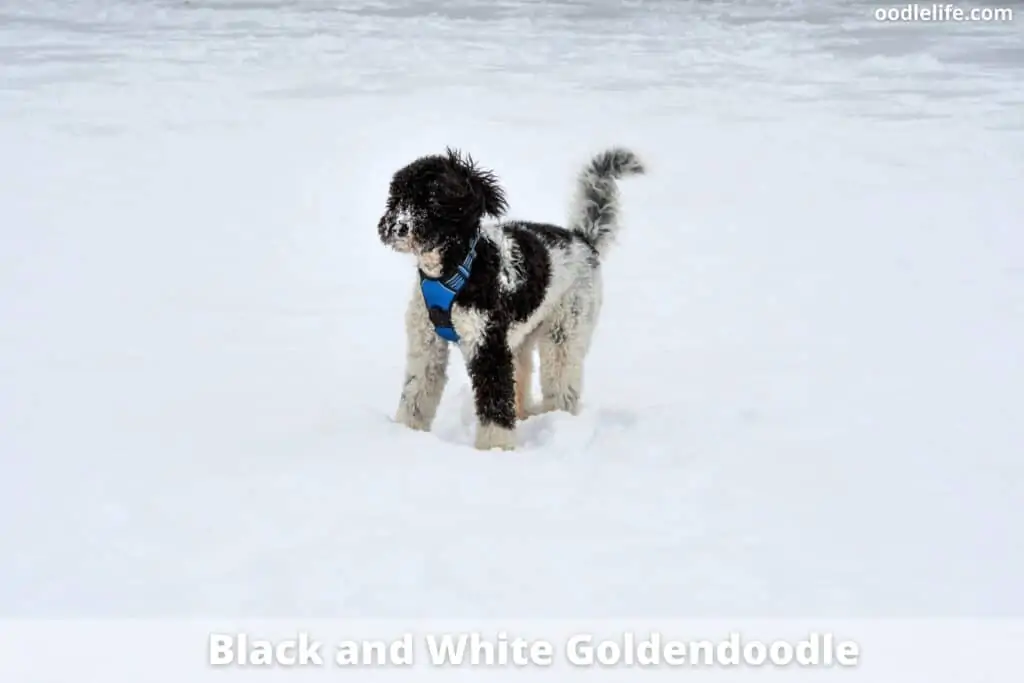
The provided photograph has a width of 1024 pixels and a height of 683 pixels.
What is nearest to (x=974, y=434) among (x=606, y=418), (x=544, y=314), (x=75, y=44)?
(x=606, y=418)

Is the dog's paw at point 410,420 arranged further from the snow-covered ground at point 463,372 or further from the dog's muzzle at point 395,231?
the dog's muzzle at point 395,231

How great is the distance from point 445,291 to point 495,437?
62cm

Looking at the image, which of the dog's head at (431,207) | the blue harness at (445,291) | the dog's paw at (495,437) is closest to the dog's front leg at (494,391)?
the dog's paw at (495,437)

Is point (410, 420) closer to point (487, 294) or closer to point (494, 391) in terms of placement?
point (494, 391)

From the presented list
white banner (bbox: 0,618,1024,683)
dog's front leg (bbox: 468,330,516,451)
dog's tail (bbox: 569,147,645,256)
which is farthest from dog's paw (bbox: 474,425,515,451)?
white banner (bbox: 0,618,1024,683)

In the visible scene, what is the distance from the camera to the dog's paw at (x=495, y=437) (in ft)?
15.9

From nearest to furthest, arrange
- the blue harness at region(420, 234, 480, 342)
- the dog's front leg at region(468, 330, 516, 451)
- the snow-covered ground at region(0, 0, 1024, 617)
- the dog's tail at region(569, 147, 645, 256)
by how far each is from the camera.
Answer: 1. the snow-covered ground at region(0, 0, 1024, 617)
2. the blue harness at region(420, 234, 480, 342)
3. the dog's front leg at region(468, 330, 516, 451)
4. the dog's tail at region(569, 147, 645, 256)

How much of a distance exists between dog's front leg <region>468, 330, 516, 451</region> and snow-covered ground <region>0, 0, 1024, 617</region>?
165 millimetres

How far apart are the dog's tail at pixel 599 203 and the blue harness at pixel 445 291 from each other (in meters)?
1.02

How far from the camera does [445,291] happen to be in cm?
466

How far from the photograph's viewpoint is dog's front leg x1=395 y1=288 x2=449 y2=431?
4.89m

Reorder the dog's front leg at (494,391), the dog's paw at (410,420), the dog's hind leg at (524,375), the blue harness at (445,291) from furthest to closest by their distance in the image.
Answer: the dog's hind leg at (524,375)
the dog's paw at (410,420)
the dog's front leg at (494,391)
the blue harness at (445,291)

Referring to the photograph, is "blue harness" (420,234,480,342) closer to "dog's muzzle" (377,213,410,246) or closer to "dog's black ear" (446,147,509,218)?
"dog's black ear" (446,147,509,218)

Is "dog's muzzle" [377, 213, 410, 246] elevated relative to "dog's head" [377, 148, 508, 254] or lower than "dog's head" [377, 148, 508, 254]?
lower
